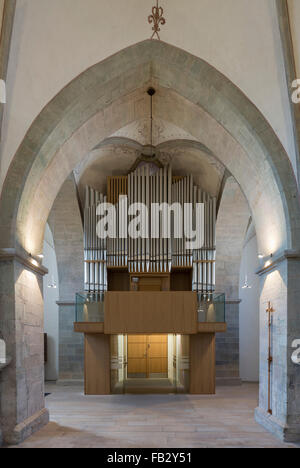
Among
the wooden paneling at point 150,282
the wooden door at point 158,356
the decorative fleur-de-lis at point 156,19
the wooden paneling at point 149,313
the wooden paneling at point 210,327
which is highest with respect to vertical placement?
the decorative fleur-de-lis at point 156,19

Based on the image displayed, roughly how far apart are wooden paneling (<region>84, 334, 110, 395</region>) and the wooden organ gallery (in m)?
0.02

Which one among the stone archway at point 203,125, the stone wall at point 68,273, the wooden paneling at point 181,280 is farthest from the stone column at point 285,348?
the stone wall at point 68,273

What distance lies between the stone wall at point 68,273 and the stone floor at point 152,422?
4.72 ft

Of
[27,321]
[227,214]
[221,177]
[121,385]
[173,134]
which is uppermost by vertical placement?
[173,134]

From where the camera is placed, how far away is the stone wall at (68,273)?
12.5 meters

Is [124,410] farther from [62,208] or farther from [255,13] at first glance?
[255,13]

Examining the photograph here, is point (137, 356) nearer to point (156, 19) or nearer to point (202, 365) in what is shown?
point (202, 365)

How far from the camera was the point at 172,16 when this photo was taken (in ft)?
22.3

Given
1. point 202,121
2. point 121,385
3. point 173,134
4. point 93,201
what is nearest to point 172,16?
point 202,121

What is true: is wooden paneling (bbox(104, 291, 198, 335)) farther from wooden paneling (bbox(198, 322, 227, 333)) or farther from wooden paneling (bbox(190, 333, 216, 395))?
wooden paneling (bbox(190, 333, 216, 395))

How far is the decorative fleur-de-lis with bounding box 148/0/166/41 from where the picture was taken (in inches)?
265

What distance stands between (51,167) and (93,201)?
4187 mm

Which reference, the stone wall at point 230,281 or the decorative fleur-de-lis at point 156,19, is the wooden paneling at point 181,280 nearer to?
the stone wall at point 230,281

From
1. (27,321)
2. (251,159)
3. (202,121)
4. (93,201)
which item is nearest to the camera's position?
(27,321)
